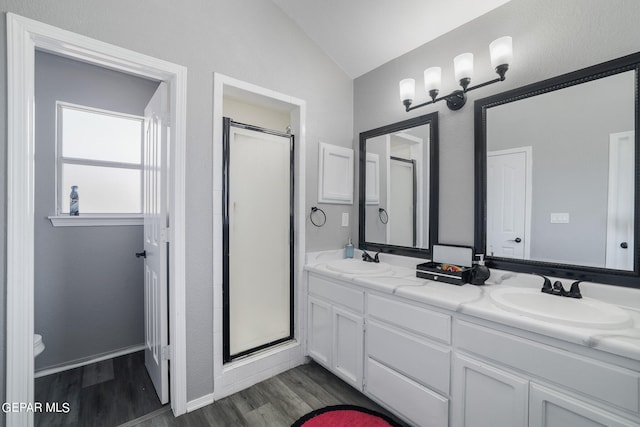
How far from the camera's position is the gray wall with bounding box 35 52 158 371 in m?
2.12

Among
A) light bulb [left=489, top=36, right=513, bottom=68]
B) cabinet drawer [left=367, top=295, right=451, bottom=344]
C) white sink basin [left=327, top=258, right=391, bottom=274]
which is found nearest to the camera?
cabinet drawer [left=367, top=295, right=451, bottom=344]

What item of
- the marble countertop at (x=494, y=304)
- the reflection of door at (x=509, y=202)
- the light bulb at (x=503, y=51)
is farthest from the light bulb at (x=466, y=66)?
the marble countertop at (x=494, y=304)

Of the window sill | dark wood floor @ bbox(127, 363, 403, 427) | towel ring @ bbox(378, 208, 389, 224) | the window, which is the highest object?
the window

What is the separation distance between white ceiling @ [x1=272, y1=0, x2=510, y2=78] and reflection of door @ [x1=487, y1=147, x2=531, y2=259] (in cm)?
94

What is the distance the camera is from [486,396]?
48.4 inches

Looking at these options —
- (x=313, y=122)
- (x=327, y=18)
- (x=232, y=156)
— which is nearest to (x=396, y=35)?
(x=327, y=18)

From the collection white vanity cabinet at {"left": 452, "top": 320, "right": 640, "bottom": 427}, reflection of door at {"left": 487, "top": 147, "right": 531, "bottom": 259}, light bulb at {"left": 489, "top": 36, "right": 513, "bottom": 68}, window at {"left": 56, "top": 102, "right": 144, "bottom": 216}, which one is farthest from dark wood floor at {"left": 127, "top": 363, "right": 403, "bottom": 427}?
light bulb at {"left": 489, "top": 36, "right": 513, "bottom": 68}

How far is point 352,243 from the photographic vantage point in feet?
8.52

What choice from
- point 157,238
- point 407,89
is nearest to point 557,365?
point 407,89

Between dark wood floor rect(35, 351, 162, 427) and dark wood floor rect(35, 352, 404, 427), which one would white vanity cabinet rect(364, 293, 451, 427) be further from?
dark wood floor rect(35, 351, 162, 427)

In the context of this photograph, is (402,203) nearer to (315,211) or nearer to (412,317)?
(315,211)

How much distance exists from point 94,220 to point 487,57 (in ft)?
10.1

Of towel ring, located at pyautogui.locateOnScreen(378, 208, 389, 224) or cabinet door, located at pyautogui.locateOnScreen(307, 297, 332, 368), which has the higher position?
towel ring, located at pyautogui.locateOnScreen(378, 208, 389, 224)

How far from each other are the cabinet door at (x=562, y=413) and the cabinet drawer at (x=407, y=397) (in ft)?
1.24
